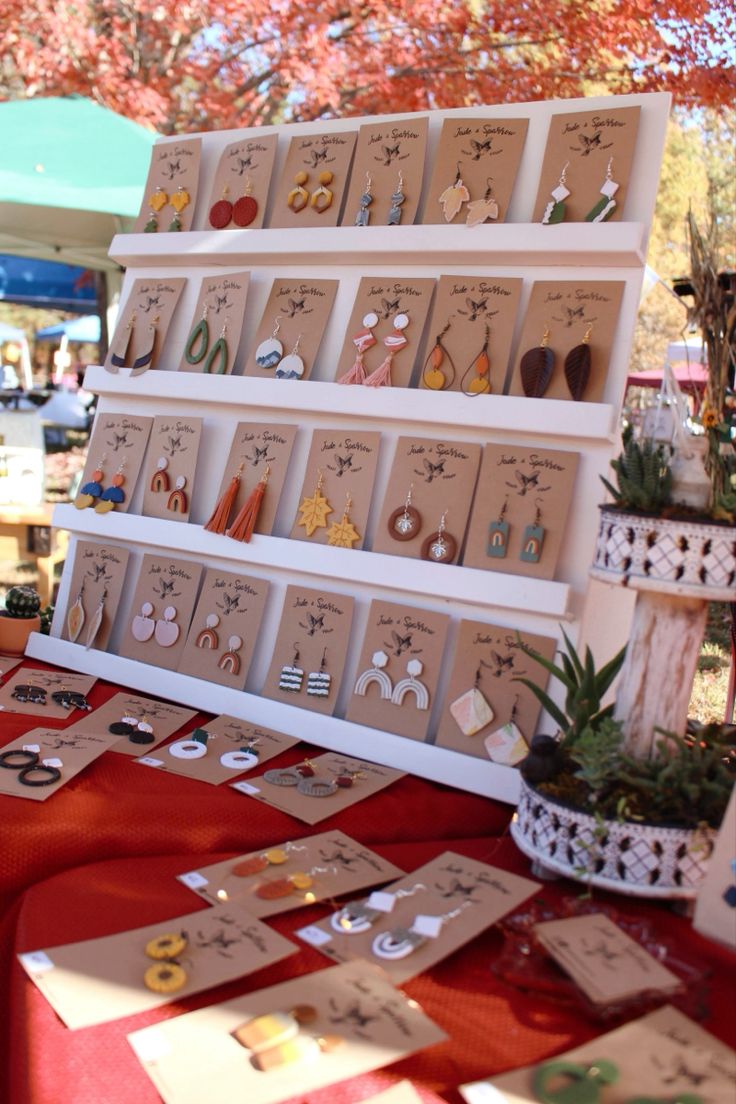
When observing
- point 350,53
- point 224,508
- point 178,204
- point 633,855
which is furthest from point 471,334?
point 350,53

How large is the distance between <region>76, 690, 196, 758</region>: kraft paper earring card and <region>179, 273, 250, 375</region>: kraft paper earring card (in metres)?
0.66

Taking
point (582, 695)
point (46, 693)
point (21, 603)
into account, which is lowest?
point (46, 693)

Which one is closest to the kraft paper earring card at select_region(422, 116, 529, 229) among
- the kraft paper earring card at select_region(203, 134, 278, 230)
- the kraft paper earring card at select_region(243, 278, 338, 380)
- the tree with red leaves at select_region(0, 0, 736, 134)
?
the kraft paper earring card at select_region(243, 278, 338, 380)

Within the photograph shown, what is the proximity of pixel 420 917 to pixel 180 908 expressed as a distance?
0.94 ft

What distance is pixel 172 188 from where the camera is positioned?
2090 mm

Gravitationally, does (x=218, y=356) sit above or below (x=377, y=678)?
above

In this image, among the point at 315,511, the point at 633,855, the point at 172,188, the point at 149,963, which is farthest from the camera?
the point at 172,188

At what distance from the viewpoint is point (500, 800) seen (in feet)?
4.91

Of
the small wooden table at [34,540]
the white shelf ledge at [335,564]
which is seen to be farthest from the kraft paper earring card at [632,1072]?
the small wooden table at [34,540]

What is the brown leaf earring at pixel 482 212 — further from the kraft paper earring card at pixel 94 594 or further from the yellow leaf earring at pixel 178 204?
the kraft paper earring card at pixel 94 594

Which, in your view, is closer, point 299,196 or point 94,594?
point 299,196

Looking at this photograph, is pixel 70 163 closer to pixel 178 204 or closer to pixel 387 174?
pixel 178 204

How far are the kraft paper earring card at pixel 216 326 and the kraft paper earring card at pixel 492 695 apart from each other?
75cm

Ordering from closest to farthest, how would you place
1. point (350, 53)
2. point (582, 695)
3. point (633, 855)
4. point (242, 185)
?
point (633, 855) → point (582, 695) → point (242, 185) → point (350, 53)
